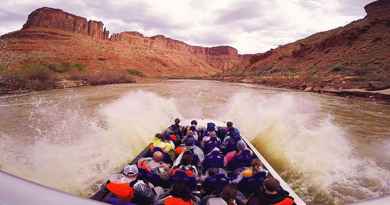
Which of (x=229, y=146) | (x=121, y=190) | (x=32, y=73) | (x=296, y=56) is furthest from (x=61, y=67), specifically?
(x=296, y=56)

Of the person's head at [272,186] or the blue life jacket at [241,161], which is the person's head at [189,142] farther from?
the person's head at [272,186]

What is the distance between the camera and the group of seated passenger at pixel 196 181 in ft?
7.10

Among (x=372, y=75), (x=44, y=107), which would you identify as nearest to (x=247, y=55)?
(x=372, y=75)

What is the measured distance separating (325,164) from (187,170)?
4.02m

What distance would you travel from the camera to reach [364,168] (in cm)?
557

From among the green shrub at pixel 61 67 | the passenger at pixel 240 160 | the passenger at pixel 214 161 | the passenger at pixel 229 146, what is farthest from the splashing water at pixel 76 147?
the green shrub at pixel 61 67

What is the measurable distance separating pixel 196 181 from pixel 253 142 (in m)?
4.58

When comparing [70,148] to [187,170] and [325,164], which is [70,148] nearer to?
[187,170]

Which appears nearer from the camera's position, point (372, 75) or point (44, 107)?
point (44, 107)

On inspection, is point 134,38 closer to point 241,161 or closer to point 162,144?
point 162,144

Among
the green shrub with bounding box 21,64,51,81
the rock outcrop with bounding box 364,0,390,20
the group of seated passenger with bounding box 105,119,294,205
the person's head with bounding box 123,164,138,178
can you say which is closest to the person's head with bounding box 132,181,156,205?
the group of seated passenger with bounding box 105,119,294,205

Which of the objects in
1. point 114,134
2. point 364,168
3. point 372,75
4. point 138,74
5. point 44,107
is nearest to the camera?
point 364,168

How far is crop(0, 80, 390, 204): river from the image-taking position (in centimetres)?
482

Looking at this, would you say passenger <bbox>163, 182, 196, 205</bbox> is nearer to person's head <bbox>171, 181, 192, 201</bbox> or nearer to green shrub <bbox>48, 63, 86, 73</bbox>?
person's head <bbox>171, 181, 192, 201</bbox>
